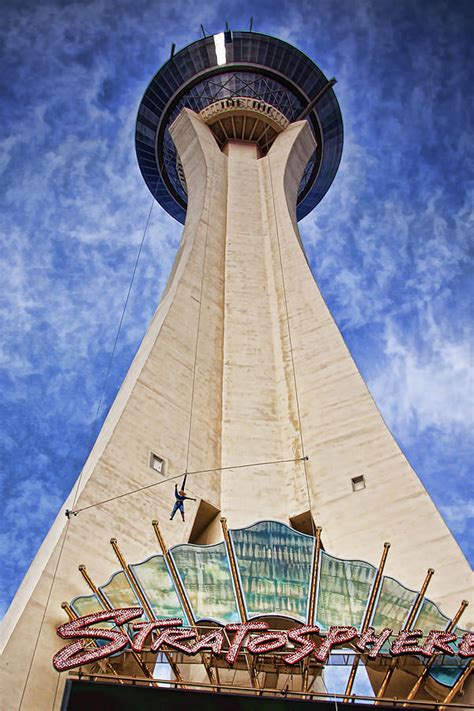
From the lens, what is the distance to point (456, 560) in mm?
20406

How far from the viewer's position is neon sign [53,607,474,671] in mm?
15664

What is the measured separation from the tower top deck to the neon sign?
99.7 ft

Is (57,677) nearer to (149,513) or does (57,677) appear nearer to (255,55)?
(149,513)

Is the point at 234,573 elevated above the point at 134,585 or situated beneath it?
elevated above

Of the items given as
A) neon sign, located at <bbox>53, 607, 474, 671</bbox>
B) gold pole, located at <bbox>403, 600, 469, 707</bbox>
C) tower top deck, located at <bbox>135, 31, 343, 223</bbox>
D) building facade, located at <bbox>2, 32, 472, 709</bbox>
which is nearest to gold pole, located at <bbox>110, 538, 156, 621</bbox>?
building facade, located at <bbox>2, 32, 472, 709</bbox>

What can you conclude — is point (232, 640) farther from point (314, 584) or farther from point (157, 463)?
point (157, 463)

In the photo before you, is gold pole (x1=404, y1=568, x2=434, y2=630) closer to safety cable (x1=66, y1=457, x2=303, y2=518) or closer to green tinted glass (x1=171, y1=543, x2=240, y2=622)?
green tinted glass (x1=171, y1=543, x2=240, y2=622)

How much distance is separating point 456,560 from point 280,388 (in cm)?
941

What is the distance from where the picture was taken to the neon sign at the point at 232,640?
1566cm

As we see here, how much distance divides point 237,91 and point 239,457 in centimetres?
2358

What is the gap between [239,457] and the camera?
25469mm

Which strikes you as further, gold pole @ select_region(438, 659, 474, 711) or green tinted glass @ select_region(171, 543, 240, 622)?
green tinted glass @ select_region(171, 543, 240, 622)

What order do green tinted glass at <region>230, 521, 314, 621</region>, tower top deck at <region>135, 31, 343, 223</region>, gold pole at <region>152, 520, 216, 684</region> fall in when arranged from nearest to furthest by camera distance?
1. gold pole at <region>152, 520, 216, 684</region>
2. green tinted glass at <region>230, 521, 314, 621</region>
3. tower top deck at <region>135, 31, 343, 223</region>

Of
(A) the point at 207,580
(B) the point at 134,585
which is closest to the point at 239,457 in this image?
(A) the point at 207,580
